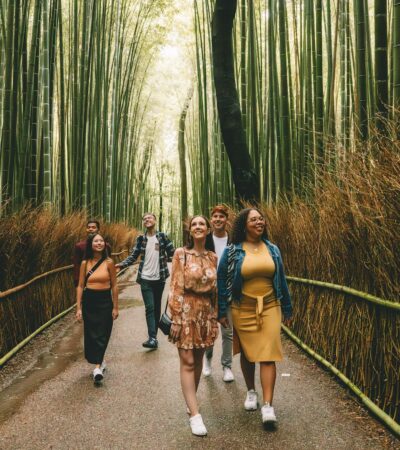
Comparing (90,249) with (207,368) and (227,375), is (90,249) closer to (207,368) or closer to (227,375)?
(207,368)

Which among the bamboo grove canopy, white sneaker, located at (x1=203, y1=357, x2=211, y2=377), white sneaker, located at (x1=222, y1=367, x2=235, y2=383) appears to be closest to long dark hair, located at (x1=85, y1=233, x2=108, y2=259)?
white sneaker, located at (x1=203, y1=357, x2=211, y2=377)

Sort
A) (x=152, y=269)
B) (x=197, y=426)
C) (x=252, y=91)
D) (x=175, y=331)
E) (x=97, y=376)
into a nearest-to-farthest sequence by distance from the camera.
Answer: (x=197, y=426)
(x=175, y=331)
(x=97, y=376)
(x=152, y=269)
(x=252, y=91)

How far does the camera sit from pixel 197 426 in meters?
2.79

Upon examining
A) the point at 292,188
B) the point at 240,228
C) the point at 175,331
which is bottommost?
the point at 175,331

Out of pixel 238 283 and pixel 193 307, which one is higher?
pixel 238 283

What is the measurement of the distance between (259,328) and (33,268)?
3133 millimetres

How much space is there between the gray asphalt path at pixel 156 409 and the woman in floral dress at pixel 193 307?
25 cm

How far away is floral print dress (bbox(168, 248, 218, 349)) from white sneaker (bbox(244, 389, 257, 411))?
47 cm

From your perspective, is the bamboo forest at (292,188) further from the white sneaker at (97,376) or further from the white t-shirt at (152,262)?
the white sneaker at (97,376)

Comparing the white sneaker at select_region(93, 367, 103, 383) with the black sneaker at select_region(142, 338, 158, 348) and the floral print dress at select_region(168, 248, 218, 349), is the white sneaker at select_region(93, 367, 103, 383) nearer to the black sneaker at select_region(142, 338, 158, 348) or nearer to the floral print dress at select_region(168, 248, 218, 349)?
the floral print dress at select_region(168, 248, 218, 349)

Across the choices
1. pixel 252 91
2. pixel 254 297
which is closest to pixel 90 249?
pixel 254 297

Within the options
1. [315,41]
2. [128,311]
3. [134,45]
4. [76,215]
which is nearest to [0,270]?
[128,311]

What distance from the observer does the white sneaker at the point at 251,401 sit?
3.15m

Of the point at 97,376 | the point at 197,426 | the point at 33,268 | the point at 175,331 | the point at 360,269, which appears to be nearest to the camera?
the point at 197,426
